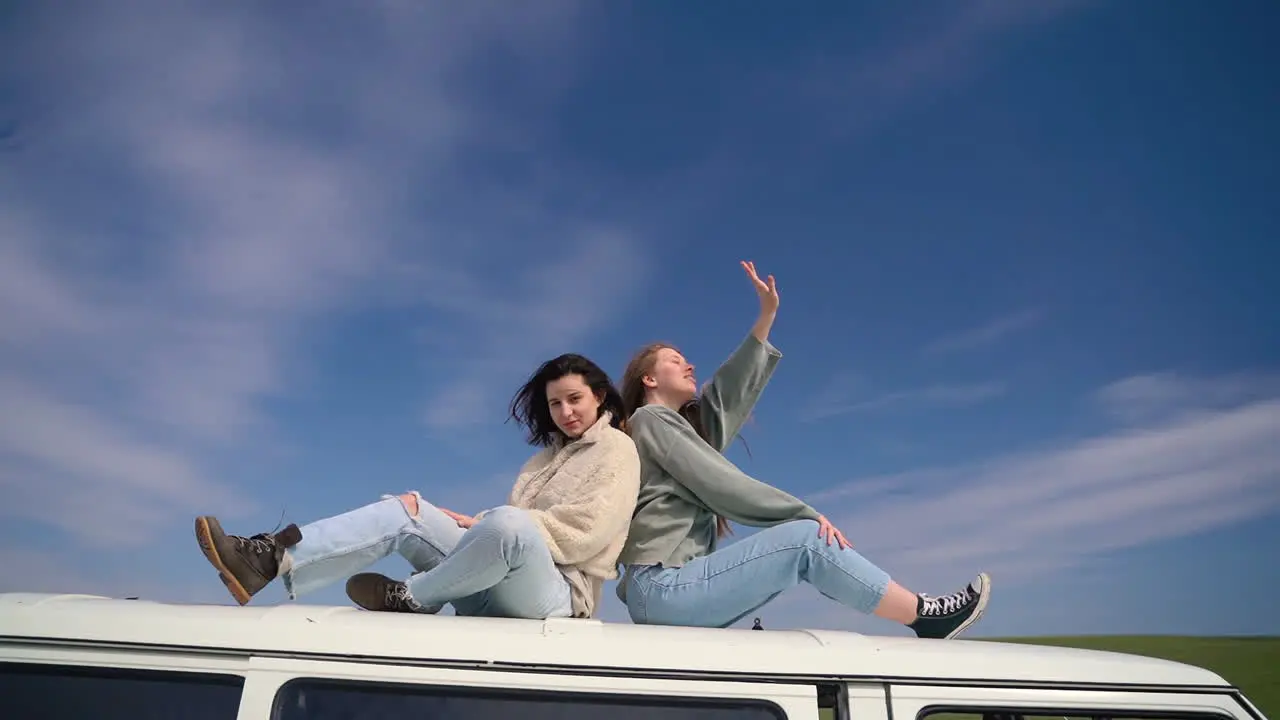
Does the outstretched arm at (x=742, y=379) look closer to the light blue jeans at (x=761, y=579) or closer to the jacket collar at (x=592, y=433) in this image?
the jacket collar at (x=592, y=433)

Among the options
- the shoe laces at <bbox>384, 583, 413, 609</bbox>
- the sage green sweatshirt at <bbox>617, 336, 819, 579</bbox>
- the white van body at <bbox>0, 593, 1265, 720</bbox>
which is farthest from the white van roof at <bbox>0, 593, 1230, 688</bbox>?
the sage green sweatshirt at <bbox>617, 336, 819, 579</bbox>

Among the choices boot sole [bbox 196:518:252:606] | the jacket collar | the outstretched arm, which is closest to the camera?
boot sole [bbox 196:518:252:606]

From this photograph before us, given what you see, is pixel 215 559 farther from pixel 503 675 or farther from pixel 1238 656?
pixel 1238 656

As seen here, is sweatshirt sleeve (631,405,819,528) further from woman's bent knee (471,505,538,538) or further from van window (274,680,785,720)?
van window (274,680,785,720)

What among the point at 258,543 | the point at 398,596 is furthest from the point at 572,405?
the point at 258,543

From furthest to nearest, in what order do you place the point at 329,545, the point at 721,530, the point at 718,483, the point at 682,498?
the point at 721,530, the point at 682,498, the point at 718,483, the point at 329,545

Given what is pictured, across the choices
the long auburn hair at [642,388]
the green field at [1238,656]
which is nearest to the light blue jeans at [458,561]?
the long auburn hair at [642,388]

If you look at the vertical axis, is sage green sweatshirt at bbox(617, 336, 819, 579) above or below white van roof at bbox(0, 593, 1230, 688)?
above

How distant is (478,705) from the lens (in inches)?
108

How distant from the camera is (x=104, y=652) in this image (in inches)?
112

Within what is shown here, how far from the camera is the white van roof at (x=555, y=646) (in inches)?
110

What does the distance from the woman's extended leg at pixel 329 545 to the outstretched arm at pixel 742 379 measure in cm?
157

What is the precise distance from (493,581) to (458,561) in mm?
160

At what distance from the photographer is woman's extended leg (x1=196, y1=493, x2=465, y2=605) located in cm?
339
